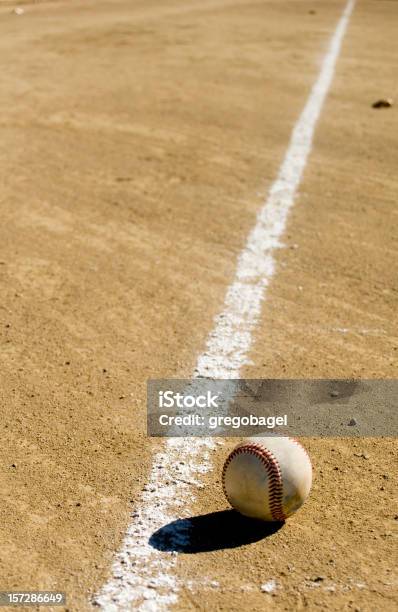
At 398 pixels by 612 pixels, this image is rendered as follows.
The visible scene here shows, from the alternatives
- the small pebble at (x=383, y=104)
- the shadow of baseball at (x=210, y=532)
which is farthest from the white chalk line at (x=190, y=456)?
the small pebble at (x=383, y=104)

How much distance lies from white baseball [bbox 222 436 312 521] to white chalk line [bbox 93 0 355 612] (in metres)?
0.28

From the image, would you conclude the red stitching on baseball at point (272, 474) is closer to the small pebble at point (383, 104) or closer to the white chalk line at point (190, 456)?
the white chalk line at point (190, 456)

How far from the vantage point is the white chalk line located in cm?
371

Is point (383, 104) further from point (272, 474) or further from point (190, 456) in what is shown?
point (272, 474)

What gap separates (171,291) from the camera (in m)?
Result: 6.48

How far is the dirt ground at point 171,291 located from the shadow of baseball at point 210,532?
0.05 metres

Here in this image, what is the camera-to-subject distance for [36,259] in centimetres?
702

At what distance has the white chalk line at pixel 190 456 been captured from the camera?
3705 mm

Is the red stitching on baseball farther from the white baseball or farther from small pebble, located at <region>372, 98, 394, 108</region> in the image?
small pebble, located at <region>372, 98, 394, 108</region>

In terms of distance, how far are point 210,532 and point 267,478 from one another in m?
0.35

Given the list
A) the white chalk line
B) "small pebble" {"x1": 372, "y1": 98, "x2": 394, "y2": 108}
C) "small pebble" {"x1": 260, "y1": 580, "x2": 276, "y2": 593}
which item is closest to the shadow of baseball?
the white chalk line

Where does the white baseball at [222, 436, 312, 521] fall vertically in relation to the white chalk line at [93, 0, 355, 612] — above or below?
above

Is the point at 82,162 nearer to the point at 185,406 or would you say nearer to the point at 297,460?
the point at 185,406

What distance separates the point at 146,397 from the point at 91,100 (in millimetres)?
7301
